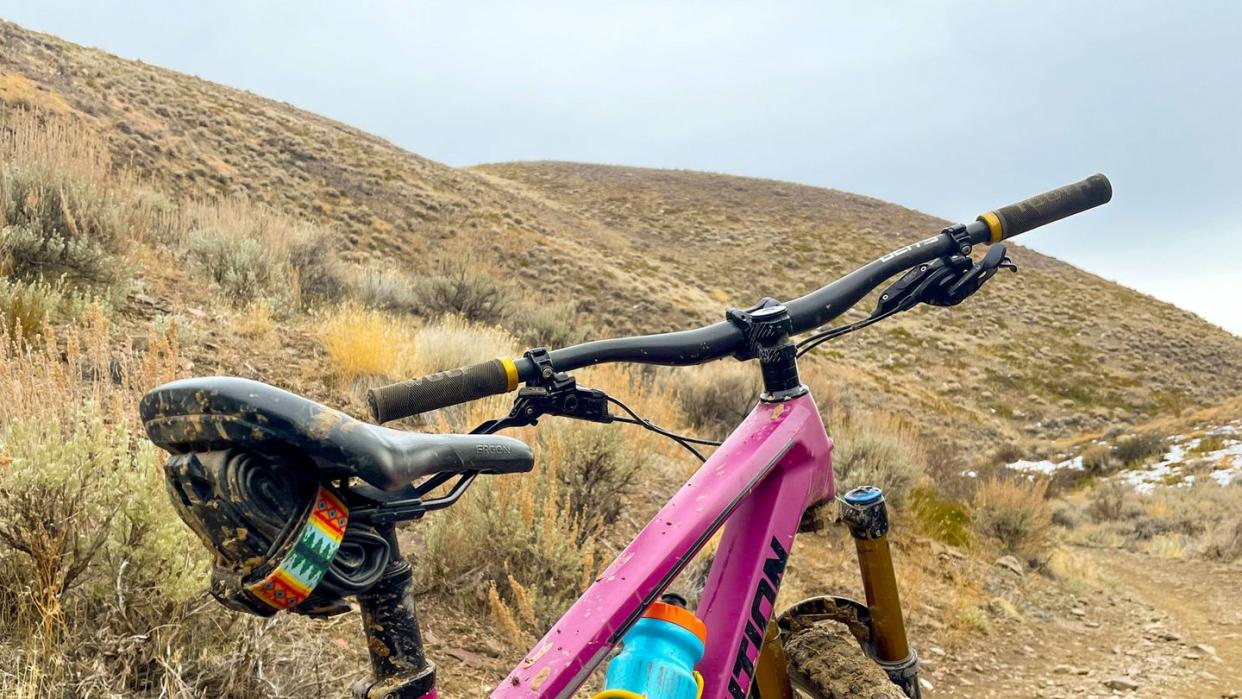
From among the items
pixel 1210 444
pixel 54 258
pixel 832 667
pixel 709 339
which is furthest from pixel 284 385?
pixel 1210 444

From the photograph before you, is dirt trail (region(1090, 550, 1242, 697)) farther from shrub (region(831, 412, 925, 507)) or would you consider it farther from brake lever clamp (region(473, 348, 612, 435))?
brake lever clamp (region(473, 348, 612, 435))

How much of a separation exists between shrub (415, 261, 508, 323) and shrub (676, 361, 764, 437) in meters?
2.93

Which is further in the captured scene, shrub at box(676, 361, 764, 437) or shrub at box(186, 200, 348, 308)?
shrub at box(676, 361, 764, 437)

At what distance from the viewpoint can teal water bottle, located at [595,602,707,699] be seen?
120 centimetres

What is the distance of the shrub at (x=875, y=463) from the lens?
6.56 metres

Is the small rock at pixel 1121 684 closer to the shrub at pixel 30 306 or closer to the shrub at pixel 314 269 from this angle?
the shrub at pixel 30 306

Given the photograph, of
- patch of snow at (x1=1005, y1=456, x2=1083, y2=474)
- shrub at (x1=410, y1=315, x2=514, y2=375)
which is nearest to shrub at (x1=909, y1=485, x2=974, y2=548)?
shrub at (x1=410, y1=315, x2=514, y2=375)

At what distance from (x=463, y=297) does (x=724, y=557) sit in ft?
29.4

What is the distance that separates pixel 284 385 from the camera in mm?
5023

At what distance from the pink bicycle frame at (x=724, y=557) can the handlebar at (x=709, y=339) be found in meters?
0.20

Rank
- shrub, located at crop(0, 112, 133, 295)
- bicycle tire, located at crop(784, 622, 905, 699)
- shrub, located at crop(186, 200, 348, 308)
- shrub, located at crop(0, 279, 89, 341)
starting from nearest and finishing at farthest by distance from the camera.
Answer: bicycle tire, located at crop(784, 622, 905, 699), shrub, located at crop(0, 279, 89, 341), shrub, located at crop(0, 112, 133, 295), shrub, located at crop(186, 200, 348, 308)

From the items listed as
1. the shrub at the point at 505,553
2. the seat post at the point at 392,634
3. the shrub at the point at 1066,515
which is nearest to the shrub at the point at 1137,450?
the shrub at the point at 1066,515

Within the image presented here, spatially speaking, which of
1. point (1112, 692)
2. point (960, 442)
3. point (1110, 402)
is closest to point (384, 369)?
point (1112, 692)

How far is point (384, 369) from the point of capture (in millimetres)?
5480
